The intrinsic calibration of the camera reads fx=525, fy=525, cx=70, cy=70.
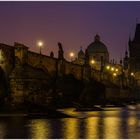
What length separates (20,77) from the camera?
56.4 m

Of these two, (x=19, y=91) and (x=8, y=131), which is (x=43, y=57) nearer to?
(x=19, y=91)

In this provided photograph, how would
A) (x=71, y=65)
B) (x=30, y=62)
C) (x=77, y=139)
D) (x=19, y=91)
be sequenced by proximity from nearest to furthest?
(x=77, y=139)
(x=19, y=91)
(x=30, y=62)
(x=71, y=65)

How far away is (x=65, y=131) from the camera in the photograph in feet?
105

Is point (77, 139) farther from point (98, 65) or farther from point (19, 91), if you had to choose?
point (98, 65)

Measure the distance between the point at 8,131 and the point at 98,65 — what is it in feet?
472

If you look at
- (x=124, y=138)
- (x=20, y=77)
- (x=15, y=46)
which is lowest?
(x=124, y=138)

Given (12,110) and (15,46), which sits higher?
(15,46)

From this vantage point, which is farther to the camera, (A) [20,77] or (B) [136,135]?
(A) [20,77]

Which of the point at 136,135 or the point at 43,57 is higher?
the point at 43,57

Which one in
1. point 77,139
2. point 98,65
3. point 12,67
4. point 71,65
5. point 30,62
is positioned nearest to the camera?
point 77,139

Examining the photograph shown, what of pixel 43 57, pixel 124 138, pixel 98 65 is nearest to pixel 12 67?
pixel 43 57

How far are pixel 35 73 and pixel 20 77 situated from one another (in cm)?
207

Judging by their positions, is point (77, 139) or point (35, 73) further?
point (35, 73)

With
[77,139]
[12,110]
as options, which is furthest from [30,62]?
[77,139]
